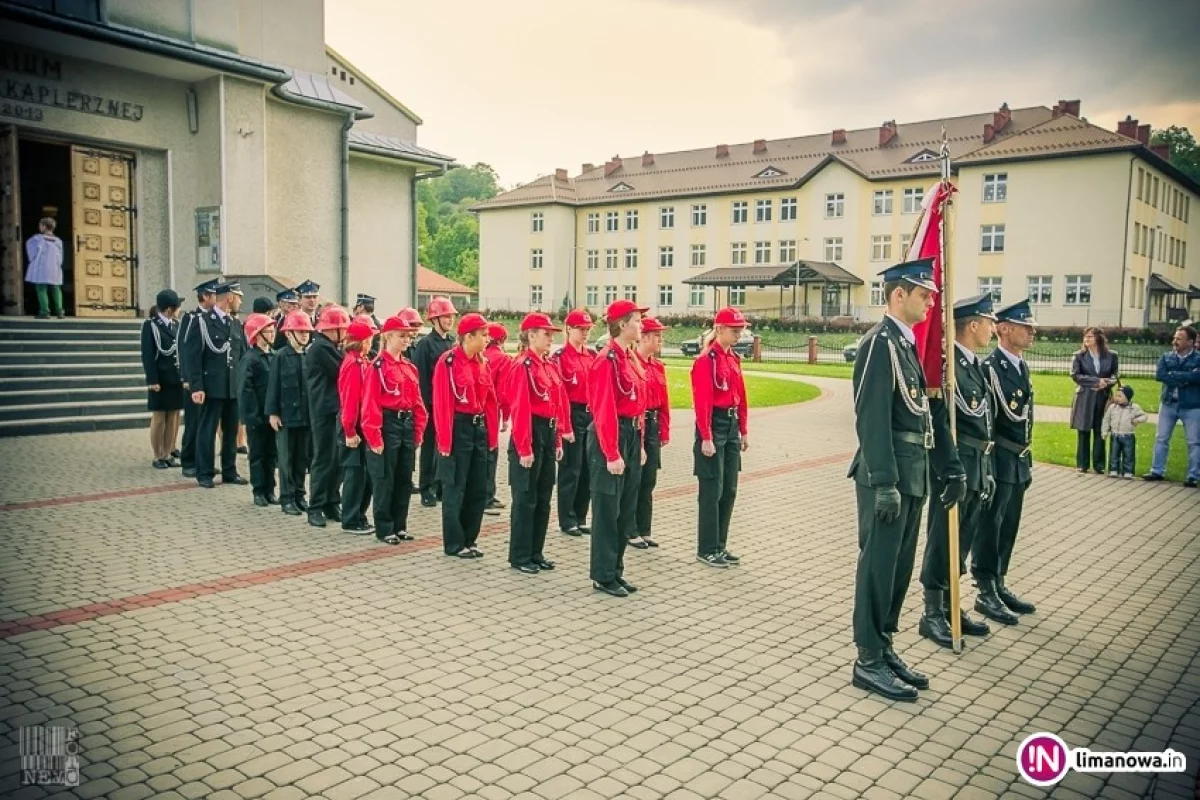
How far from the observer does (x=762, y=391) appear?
957 inches

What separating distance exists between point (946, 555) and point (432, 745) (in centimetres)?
386

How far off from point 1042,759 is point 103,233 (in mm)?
18280

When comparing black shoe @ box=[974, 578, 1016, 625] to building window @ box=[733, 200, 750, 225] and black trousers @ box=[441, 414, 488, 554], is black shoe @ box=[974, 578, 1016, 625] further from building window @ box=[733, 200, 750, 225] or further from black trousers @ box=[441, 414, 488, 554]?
building window @ box=[733, 200, 750, 225]

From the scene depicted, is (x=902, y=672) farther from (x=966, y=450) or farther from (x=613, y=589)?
(x=613, y=589)

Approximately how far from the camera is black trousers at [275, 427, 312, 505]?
939 cm

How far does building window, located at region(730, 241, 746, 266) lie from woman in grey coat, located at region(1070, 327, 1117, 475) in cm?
4825

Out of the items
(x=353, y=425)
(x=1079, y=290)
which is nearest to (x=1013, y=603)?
(x=353, y=425)

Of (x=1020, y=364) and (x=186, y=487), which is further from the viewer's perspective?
(x=186, y=487)

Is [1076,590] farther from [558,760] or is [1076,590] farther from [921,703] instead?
[558,760]

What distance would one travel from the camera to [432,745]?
14.2 feet

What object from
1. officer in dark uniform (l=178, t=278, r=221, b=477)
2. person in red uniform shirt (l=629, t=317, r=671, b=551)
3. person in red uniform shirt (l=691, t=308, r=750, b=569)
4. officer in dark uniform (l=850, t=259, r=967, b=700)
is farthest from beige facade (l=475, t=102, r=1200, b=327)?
officer in dark uniform (l=850, t=259, r=967, b=700)

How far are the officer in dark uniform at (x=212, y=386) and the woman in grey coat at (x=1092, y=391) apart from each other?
38.8 feet

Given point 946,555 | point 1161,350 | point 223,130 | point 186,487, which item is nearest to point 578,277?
point 1161,350

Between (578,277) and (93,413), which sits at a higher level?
(578,277)
